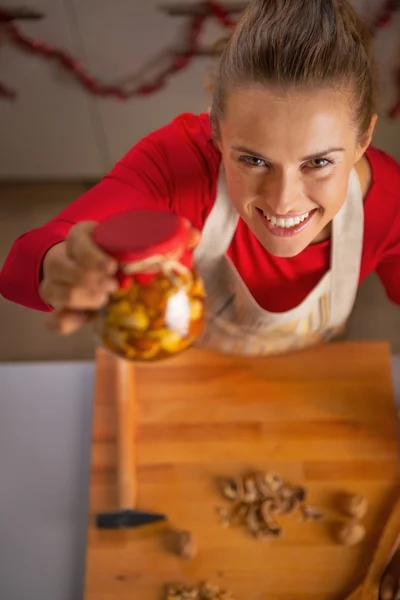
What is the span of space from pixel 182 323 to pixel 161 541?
1.18ft

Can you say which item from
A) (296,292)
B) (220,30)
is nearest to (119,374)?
(296,292)

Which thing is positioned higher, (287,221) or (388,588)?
(287,221)

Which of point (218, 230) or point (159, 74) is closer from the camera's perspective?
point (218, 230)

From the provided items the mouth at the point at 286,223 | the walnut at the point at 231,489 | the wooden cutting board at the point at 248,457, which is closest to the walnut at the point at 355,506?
the wooden cutting board at the point at 248,457

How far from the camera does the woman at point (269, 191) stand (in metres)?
0.46

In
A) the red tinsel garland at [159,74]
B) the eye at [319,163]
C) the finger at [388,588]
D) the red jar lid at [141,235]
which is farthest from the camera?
the red tinsel garland at [159,74]

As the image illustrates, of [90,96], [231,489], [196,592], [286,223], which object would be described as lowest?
[196,592]

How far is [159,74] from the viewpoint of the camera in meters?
1.21

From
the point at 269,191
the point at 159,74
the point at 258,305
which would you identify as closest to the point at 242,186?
the point at 269,191

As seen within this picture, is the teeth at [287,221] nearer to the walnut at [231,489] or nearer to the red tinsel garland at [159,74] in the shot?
the walnut at [231,489]

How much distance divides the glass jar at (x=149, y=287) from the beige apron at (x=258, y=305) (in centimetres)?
25

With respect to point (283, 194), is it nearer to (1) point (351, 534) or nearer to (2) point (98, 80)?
(1) point (351, 534)

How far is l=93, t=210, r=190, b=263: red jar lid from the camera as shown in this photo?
1.26ft

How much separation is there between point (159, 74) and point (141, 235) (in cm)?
91
